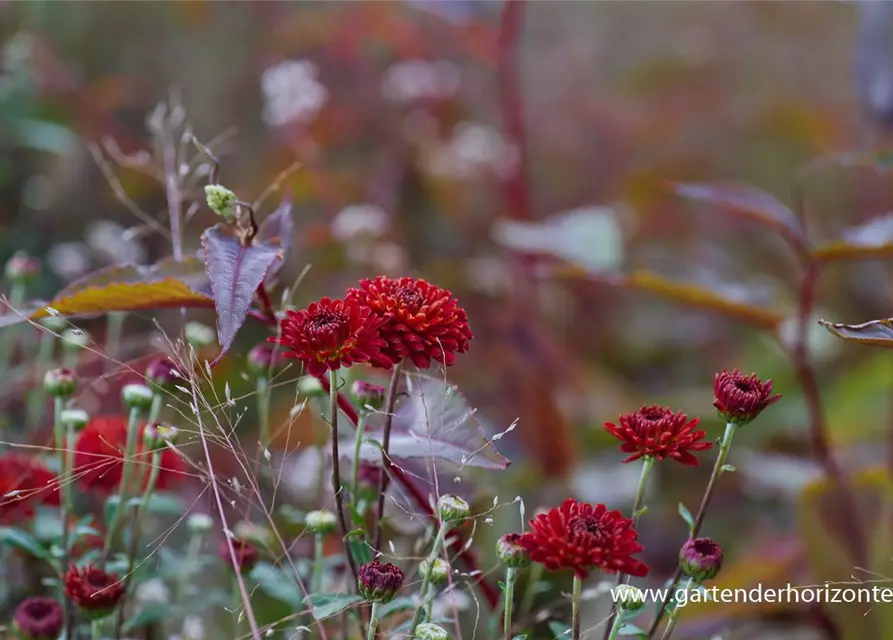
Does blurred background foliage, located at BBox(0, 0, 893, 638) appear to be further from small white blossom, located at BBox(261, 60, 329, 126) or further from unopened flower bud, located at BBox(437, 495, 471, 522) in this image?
unopened flower bud, located at BBox(437, 495, 471, 522)

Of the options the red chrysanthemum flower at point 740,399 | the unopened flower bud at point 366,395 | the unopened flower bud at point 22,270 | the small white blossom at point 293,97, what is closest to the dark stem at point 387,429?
the unopened flower bud at point 366,395

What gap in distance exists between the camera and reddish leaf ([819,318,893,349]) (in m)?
0.27

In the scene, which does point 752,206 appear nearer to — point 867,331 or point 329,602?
point 867,331

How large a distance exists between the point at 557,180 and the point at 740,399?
1.14 meters

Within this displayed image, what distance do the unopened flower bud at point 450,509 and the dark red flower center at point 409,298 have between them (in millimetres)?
62

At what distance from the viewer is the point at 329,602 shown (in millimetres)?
285

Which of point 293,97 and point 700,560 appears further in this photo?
point 293,97

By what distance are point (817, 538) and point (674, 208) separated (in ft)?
2.90

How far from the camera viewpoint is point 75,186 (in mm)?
1099

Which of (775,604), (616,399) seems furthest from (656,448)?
(616,399)

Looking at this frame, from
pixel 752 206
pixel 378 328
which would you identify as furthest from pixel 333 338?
pixel 752 206

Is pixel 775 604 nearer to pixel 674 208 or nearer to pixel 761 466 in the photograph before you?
pixel 761 466

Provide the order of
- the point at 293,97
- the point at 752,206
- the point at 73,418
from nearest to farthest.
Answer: the point at 73,418, the point at 752,206, the point at 293,97

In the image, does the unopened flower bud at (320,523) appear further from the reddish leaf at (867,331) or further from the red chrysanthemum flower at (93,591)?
the reddish leaf at (867,331)
